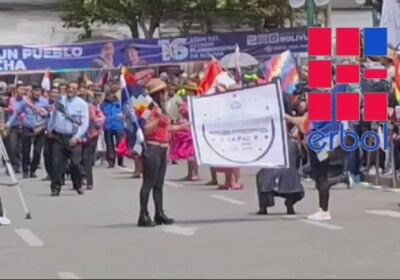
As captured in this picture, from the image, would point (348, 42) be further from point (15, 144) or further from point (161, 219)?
point (15, 144)

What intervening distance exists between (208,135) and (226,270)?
14.6ft

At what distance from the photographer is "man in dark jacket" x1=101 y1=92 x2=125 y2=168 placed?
27344 millimetres

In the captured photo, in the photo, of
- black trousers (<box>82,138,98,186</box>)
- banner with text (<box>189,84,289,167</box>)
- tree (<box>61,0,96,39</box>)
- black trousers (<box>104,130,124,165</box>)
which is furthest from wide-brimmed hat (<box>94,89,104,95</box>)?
tree (<box>61,0,96,39</box>)

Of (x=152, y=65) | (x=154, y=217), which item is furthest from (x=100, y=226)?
(x=152, y=65)

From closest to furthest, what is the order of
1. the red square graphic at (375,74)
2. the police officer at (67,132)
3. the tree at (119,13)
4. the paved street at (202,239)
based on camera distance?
the paved street at (202,239) < the police officer at (67,132) < the red square graphic at (375,74) < the tree at (119,13)

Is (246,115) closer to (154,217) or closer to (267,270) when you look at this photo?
(154,217)

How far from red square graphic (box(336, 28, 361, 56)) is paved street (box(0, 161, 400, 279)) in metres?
2.75

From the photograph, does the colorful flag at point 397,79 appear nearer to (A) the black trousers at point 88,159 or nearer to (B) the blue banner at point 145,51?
(A) the black trousers at point 88,159

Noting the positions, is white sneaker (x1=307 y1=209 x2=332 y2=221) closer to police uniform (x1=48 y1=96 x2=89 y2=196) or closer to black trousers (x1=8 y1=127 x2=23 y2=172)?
police uniform (x1=48 y1=96 x2=89 y2=196)

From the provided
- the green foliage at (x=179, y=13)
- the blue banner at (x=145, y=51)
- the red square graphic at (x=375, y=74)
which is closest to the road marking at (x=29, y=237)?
the red square graphic at (x=375, y=74)

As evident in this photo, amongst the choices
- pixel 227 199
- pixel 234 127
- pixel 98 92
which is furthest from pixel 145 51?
pixel 234 127

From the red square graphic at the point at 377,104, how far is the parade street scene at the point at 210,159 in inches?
0.9

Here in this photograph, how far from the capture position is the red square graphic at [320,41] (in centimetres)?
2141

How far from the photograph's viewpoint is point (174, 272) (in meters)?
11.5
